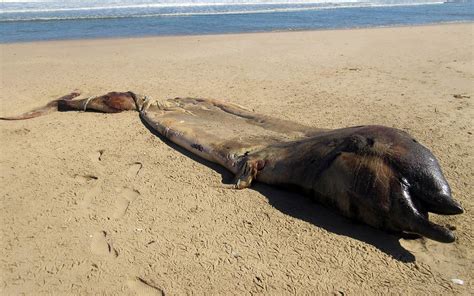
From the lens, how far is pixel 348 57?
8789 millimetres

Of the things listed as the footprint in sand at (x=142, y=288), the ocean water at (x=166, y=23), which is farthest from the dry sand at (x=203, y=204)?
the ocean water at (x=166, y=23)

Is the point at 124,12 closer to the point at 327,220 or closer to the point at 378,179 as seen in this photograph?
the point at 327,220

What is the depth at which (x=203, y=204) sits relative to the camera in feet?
11.1

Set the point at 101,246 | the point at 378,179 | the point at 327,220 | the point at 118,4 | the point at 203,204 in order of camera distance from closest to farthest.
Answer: the point at 378,179 < the point at 101,246 < the point at 327,220 < the point at 203,204 < the point at 118,4

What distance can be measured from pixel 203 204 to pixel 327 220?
976 mm

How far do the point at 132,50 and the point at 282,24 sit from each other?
6.90m

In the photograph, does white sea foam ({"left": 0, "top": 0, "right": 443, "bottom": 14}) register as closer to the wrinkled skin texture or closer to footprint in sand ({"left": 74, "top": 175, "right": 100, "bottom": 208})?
footprint in sand ({"left": 74, "top": 175, "right": 100, "bottom": 208})

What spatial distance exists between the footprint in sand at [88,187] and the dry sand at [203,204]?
19 millimetres

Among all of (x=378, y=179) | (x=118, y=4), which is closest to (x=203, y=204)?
(x=378, y=179)

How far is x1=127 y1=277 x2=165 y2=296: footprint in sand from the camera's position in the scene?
2473 millimetres

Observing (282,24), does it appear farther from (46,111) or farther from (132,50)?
(46,111)

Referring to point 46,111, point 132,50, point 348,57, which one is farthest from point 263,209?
point 132,50

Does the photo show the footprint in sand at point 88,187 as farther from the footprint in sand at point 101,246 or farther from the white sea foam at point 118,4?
the white sea foam at point 118,4

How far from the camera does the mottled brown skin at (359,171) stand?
2.63 metres
